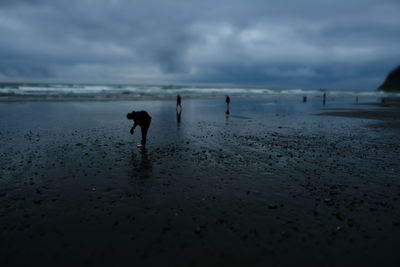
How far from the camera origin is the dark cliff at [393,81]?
514 ft

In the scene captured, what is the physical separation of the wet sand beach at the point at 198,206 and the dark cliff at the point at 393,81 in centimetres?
18592

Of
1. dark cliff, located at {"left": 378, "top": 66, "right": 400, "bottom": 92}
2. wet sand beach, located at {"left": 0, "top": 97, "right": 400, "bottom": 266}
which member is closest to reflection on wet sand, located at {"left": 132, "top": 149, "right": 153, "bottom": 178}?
wet sand beach, located at {"left": 0, "top": 97, "right": 400, "bottom": 266}

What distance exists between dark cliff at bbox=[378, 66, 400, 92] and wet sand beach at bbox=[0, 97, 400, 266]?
185918mm

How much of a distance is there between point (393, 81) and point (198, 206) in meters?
201

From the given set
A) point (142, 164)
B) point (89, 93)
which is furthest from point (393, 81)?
point (142, 164)

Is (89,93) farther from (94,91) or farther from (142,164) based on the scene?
(142,164)

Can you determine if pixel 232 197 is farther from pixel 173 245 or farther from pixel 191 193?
pixel 173 245

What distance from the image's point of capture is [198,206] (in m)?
6.64

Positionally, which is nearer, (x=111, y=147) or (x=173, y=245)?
(x=173, y=245)

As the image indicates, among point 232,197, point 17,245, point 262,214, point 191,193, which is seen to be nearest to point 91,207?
point 17,245

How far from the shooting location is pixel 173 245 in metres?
5.03

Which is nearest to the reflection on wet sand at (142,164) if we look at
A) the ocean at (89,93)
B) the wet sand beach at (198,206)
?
the wet sand beach at (198,206)

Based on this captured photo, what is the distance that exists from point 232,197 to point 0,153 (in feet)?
35.5

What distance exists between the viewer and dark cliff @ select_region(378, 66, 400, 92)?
514ft
